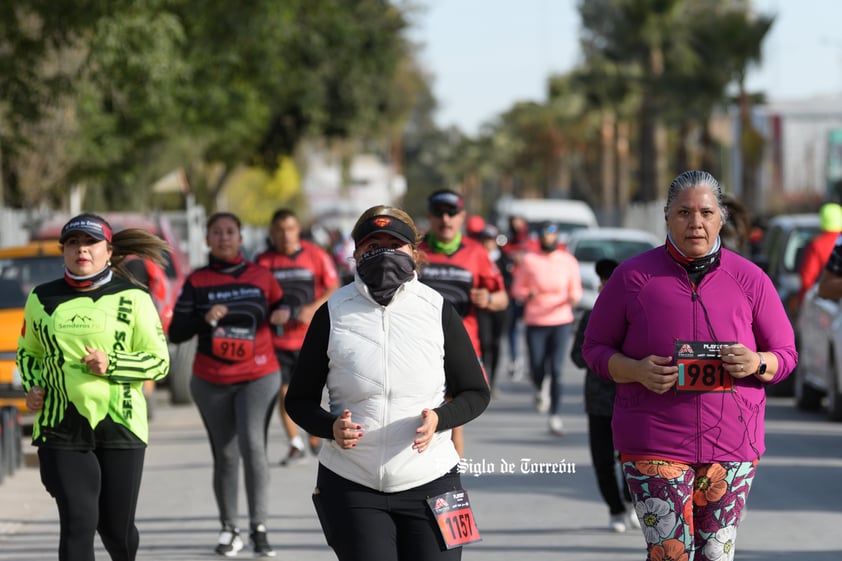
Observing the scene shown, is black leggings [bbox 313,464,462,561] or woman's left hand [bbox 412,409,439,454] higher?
woman's left hand [bbox 412,409,439,454]

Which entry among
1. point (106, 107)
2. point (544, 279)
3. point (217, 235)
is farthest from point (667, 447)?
point (106, 107)

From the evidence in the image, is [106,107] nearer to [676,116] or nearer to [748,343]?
[676,116]

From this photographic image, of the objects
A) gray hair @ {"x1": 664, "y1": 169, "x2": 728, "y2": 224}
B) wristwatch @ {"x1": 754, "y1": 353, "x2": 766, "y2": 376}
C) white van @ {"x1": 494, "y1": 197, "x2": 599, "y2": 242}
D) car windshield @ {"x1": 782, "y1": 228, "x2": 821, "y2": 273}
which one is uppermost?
gray hair @ {"x1": 664, "y1": 169, "x2": 728, "y2": 224}

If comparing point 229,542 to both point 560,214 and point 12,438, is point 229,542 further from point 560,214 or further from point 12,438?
point 560,214

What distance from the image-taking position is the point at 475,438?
14.4 m

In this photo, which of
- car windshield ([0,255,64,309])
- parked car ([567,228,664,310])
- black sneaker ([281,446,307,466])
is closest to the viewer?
black sneaker ([281,446,307,466])

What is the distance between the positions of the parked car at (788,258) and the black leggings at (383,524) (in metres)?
12.0

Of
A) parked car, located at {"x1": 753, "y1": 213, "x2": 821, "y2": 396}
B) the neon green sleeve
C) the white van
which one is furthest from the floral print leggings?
the white van

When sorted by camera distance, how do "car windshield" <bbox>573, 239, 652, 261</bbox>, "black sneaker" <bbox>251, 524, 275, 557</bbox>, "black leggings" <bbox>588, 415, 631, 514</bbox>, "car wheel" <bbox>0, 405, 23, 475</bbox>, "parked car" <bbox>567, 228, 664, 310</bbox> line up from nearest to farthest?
1. "black sneaker" <bbox>251, 524, 275, 557</bbox>
2. "black leggings" <bbox>588, 415, 631, 514</bbox>
3. "car wheel" <bbox>0, 405, 23, 475</bbox>
4. "parked car" <bbox>567, 228, 664, 310</bbox>
5. "car windshield" <bbox>573, 239, 652, 261</bbox>

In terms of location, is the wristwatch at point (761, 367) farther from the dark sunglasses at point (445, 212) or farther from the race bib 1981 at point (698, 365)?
the dark sunglasses at point (445, 212)

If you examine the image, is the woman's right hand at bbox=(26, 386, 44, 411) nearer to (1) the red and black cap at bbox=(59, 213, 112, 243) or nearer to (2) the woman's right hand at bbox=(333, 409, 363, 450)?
(1) the red and black cap at bbox=(59, 213, 112, 243)

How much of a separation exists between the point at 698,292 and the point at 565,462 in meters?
7.16

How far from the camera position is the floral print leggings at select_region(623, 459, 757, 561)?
5641mm

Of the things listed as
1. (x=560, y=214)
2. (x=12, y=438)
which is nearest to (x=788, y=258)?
(x=12, y=438)
